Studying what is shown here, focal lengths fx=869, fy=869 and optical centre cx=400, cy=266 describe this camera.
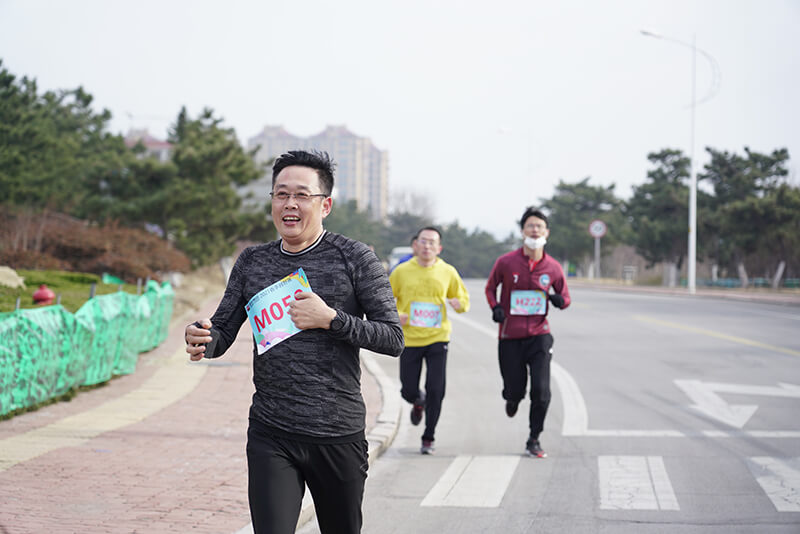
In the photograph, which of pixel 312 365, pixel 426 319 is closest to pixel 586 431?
pixel 426 319

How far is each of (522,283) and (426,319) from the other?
0.92 m

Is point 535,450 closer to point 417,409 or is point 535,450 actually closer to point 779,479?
point 417,409

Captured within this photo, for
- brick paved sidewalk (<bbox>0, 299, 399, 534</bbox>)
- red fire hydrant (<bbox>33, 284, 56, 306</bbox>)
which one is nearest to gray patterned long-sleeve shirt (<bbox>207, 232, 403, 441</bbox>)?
brick paved sidewalk (<bbox>0, 299, 399, 534</bbox>)

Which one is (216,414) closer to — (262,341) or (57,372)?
(57,372)

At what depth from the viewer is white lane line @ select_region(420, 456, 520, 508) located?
19.8 feet

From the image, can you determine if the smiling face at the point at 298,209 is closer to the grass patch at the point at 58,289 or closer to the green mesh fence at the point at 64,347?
the green mesh fence at the point at 64,347

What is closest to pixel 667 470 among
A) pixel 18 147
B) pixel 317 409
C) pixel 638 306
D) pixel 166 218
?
pixel 317 409

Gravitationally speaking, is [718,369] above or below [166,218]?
below

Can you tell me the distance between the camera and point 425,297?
7945 mm

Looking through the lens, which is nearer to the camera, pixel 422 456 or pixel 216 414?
pixel 422 456

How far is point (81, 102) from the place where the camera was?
46.4m

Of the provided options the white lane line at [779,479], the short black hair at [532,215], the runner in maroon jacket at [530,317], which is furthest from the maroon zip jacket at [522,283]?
the white lane line at [779,479]

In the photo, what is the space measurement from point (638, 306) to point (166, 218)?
15.4m

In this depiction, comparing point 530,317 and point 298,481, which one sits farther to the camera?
point 530,317
